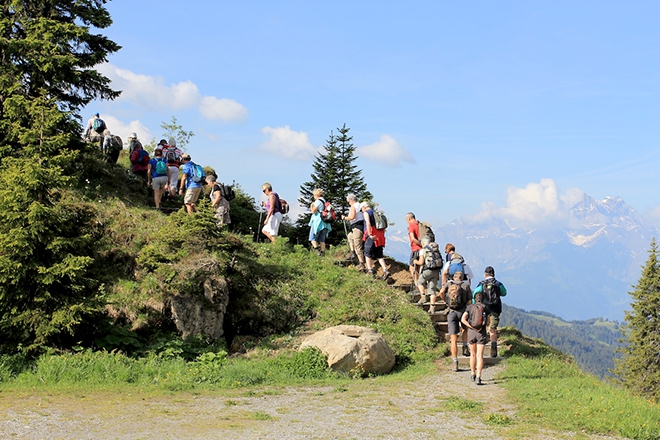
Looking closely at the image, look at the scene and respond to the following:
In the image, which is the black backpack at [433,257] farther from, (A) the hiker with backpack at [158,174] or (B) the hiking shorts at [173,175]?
(B) the hiking shorts at [173,175]

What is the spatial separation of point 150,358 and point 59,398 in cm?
253

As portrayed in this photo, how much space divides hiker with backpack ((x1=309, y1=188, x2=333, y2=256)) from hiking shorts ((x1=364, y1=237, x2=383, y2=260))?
5.47 ft

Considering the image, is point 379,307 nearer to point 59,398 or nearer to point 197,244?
point 197,244

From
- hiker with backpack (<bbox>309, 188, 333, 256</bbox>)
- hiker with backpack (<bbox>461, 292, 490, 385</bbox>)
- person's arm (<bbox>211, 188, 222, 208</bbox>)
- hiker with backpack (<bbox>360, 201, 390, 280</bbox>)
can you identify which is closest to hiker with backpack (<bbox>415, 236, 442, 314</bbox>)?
hiker with backpack (<bbox>360, 201, 390, 280</bbox>)

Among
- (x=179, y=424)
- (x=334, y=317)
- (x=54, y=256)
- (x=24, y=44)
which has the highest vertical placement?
(x=24, y=44)

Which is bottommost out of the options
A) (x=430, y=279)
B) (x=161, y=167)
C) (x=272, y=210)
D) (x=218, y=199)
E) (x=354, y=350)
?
(x=354, y=350)

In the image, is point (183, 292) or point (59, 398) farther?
point (183, 292)

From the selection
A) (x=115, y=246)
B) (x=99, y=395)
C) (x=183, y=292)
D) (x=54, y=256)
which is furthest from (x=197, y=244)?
(x=99, y=395)

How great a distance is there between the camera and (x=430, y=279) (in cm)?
1595

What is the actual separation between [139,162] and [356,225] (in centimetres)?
899

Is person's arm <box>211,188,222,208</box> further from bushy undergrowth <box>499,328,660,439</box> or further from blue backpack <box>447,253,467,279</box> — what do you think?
bushy undergrowth <box>499,328,660,439</box>

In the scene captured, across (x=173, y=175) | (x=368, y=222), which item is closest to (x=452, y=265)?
(x=368, y=222)

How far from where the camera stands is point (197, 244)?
1441 centimetres

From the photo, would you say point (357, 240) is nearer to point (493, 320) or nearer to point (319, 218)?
point (319, 218)
